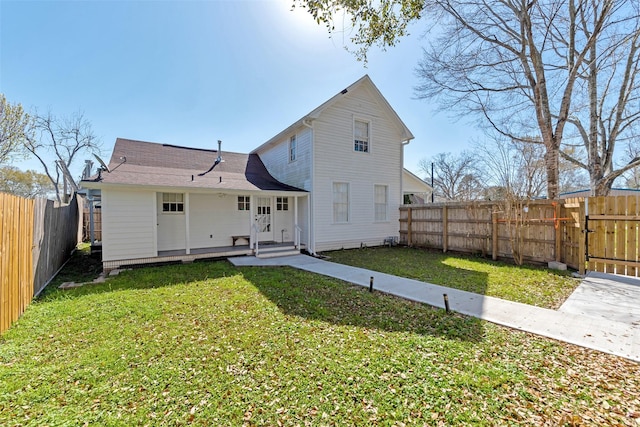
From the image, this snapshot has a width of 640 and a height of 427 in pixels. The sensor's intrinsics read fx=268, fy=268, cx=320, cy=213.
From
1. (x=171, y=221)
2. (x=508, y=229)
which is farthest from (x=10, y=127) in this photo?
(x=508, y=229)

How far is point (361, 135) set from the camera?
12367 mm

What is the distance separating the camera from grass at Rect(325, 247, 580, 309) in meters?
5.68

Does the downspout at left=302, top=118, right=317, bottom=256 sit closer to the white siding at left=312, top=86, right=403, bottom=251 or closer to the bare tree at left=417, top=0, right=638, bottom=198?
the white siding at left=312, top=86, right=403, bottom=251

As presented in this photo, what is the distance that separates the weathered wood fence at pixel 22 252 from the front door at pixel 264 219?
6.40 m

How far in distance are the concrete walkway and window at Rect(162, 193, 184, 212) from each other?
23.0 feet

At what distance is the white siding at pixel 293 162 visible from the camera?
11206 mm

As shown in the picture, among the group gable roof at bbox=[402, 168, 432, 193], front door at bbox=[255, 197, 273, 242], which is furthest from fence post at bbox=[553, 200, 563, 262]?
front door at bbox=[255, 197, 273, 242]

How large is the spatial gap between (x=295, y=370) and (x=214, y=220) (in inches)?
351

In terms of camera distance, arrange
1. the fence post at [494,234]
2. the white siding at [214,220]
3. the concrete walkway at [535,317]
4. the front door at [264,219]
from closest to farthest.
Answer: the concrete walkway at [535,317], the fence post at [494,234], the white siding at [214,220], the front door at [264,219]

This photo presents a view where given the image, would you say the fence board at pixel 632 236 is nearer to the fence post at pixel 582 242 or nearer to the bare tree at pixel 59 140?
the fence post at pixel 582 242

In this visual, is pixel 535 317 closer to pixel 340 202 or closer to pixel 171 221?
pixel 340 202

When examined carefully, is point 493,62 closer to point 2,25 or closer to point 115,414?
point 115,414

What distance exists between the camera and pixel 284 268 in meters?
8.34

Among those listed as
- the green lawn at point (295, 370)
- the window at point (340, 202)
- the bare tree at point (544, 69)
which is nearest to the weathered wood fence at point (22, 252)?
the green lawn at point (295, 370)
